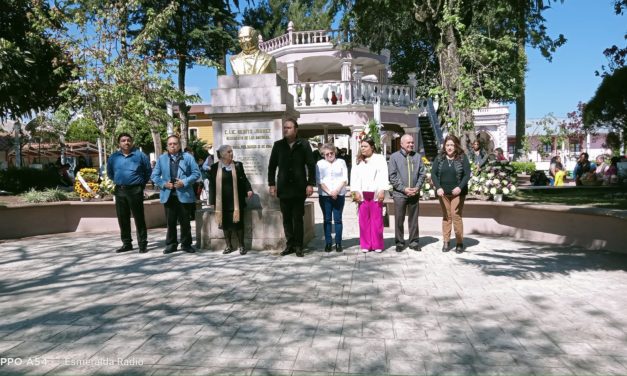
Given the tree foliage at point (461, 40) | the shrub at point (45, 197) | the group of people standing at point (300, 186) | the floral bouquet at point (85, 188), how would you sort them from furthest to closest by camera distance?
the tree foliage at point (461, 40), the floral bouquet at point (85, 188), the shrub at point (45, 197), the group of people standing at point (300, 186)

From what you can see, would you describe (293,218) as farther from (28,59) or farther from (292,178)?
(28,59)

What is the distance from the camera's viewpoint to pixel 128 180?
Result: 765 cm

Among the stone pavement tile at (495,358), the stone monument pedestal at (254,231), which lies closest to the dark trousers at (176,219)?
the stone monument pedestal at (254,231)

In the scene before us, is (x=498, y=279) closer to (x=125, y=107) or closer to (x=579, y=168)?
(x=125, y=107)

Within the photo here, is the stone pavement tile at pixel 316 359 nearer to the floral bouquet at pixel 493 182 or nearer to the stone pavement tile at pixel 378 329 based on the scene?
the stone pavement tile at pixel 378 329

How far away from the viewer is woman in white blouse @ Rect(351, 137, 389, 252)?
775cm

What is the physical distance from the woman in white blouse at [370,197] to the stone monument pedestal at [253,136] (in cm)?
127

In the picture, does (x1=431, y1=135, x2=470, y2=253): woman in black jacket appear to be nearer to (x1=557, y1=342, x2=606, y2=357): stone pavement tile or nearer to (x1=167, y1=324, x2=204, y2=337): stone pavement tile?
(x1=557, y1=342, x2=606, y2=357): stone pavement tile

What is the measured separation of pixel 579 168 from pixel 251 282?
16.2 m

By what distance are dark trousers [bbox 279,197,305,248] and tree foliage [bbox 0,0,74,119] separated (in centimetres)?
1117

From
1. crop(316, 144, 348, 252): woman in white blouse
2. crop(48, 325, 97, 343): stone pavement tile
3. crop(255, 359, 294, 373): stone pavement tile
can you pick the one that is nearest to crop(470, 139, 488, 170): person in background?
crop(316, 144, 348, 252): woman in white blouse

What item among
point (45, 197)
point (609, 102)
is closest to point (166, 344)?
point (45, 197)

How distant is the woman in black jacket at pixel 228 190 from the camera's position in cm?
741

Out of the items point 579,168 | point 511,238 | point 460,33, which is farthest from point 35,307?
point 579,168
